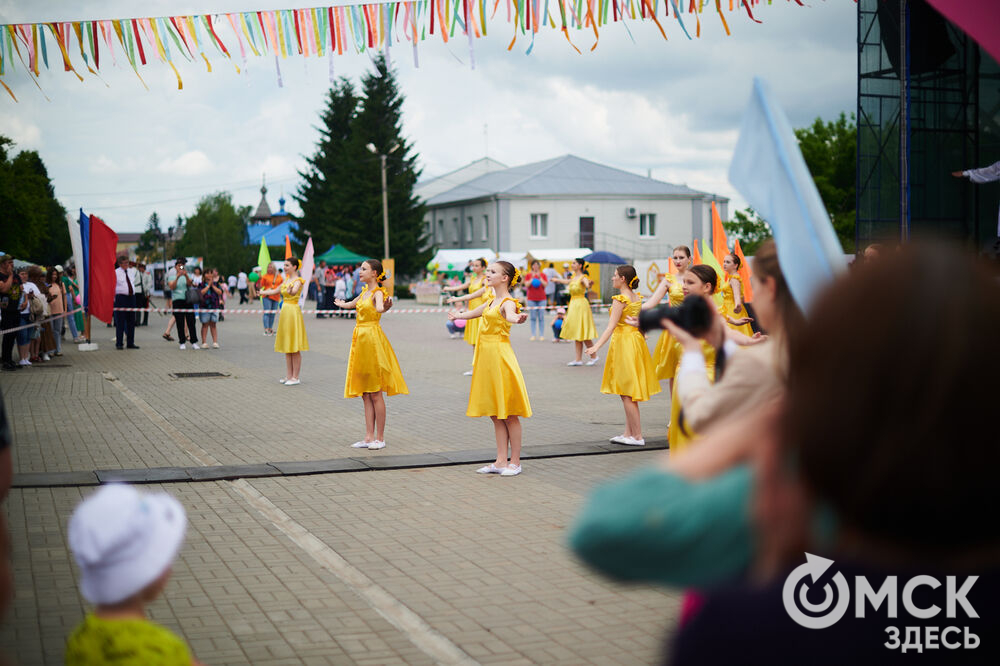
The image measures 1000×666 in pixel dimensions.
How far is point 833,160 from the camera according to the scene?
58.1 metres

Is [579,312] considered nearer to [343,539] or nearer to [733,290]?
[733,290]

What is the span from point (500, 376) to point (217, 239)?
9553cm

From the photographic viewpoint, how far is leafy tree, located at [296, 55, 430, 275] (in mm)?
61125

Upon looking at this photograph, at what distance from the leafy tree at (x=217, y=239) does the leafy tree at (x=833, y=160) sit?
57411mm

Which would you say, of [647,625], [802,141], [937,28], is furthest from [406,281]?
[647,625]

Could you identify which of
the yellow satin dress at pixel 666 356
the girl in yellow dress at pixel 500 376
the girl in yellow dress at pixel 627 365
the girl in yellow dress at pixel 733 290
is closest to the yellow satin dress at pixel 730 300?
the girl in yellow dress at pixel 733 290

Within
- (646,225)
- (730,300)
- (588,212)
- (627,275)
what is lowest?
(730,300)

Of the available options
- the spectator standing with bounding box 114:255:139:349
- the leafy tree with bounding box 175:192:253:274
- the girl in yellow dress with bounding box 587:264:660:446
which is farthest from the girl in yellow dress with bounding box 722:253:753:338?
the leafy tree with bounding box 175:192:253:274

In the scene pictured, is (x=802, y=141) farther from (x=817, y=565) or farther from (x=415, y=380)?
(x=817, y=565)

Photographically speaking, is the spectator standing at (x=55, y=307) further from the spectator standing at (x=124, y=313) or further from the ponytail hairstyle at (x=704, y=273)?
the ponytail hairstyle at (x=704, y=273)

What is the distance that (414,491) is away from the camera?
8211 mm

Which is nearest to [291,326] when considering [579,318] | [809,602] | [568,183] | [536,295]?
[579,318]

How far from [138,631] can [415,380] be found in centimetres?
1452

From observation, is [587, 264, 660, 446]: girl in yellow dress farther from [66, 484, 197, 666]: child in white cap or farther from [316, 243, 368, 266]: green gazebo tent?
[316, 243, 368, 266]: green gazebo tent
